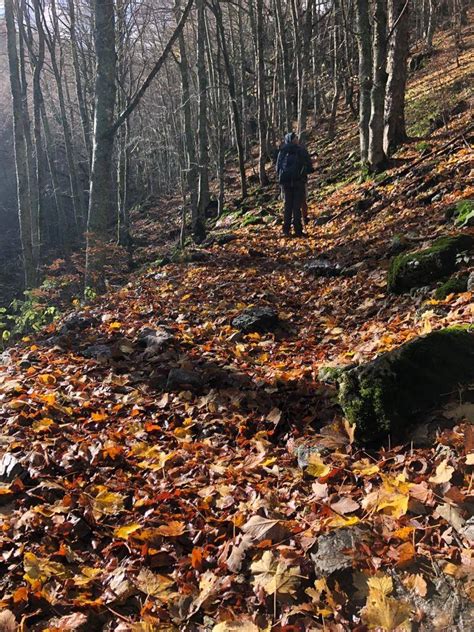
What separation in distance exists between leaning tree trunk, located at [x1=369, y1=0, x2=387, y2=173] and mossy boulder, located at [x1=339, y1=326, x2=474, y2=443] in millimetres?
9020

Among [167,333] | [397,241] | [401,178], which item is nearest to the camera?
[167,333]

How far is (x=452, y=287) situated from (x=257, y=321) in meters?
2.15

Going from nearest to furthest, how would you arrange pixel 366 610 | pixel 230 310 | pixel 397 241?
1. pixel 366 610
2. pixel 230 310
3. pixel 397 241

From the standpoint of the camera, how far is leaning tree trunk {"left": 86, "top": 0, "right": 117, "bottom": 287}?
7629 millimetres

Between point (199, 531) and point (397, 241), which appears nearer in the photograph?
point (199, 531)

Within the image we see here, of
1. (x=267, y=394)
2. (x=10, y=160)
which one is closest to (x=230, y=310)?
(x=267, y=394)

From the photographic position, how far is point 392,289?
5.57m

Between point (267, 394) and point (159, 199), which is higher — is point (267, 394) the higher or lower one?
the lower one

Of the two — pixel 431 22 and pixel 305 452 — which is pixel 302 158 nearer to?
pixel 305 452

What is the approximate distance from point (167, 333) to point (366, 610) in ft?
12.8

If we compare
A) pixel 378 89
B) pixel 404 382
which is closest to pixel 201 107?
pixel 378 89

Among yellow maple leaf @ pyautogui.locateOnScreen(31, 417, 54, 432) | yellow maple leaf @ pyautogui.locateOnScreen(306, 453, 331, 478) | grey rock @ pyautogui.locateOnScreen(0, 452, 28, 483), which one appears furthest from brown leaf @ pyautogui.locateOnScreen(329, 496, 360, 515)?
yellow maple leaf @ pyautogui.locateOnScreen(31, 417, 54, 432)

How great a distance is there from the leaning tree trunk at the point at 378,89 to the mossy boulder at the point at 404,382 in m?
9.02

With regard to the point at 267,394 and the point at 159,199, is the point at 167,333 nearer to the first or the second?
the point at 267,394
